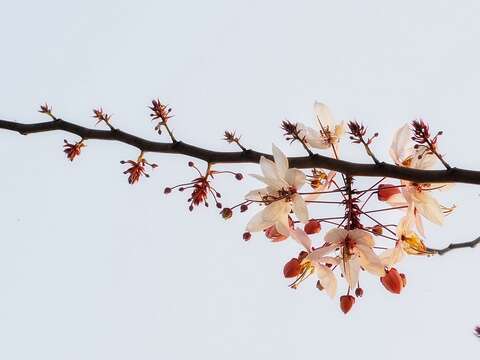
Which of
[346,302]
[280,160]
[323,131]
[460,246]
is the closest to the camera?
[280,160]

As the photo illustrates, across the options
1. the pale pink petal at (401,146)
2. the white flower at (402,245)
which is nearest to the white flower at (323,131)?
the pale pink petal at (401,146)

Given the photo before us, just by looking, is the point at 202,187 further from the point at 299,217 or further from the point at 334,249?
the point at 334,249

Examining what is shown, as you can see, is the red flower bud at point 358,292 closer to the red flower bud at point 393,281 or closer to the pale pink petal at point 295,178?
the red flower bud at point 393,281

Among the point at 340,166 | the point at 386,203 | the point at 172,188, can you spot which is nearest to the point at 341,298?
the point at 386,203

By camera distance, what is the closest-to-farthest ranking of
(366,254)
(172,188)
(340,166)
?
(340,166) → (366,254) → (172,188)

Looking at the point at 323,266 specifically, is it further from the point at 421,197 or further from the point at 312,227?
the point at 421,197

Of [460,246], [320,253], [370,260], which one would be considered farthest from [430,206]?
[460,246]
